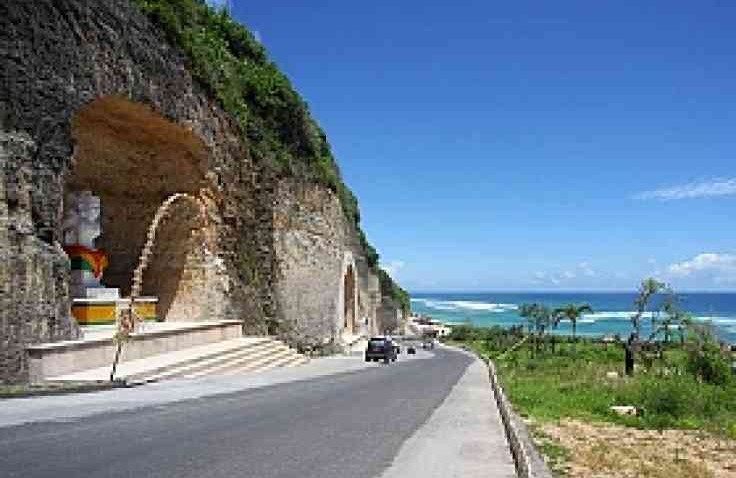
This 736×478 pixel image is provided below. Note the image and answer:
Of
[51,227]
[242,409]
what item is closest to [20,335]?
[51,227]

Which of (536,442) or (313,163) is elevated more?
(313,163)

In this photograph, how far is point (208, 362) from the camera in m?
22.3

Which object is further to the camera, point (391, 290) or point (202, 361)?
point (391, 290)

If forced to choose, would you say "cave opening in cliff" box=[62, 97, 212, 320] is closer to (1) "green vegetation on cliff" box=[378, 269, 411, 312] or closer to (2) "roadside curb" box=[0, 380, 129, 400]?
(2) "roadside curb" box=[0, 380, 129, 400]

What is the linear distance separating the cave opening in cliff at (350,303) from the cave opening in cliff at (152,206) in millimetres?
24553

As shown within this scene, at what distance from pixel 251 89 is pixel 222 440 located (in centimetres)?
2749

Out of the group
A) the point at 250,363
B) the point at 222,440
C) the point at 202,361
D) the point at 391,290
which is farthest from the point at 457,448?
the point at 391,290

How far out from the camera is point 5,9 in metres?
16.5

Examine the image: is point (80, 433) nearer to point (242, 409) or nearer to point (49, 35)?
point (242, 409)

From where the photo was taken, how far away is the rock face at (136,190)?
16.4 m

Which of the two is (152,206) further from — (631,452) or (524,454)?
(524,454)

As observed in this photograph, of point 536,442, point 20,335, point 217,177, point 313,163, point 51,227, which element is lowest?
point 536,442

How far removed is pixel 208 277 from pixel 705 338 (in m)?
19.8

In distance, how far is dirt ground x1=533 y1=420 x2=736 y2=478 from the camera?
9289 millimetres
